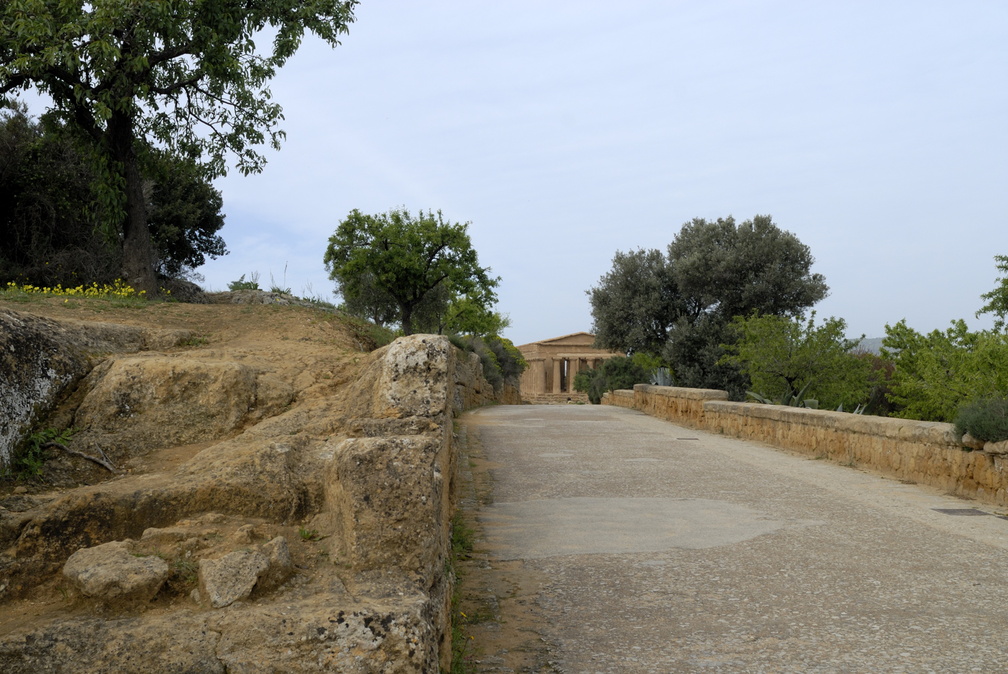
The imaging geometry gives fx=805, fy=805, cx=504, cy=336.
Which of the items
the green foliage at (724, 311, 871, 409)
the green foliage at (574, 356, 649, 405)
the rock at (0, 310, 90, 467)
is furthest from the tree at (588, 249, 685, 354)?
the rock at (0, 310, 90, 467)

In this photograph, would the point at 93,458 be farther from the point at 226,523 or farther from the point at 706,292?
the point at 706,292

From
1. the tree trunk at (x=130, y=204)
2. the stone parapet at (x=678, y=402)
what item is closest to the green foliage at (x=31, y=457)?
the tree trunk at (x=130, y=204)

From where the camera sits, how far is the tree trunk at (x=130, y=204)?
1507 cm

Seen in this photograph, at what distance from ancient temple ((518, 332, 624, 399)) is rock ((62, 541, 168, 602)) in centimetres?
5436

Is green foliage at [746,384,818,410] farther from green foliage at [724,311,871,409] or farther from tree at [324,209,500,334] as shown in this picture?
tree at [324,209,500,334]

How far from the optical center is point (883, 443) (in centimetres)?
916

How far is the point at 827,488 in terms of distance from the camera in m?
8.14

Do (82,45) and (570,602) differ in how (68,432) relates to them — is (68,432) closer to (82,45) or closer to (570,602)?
(570,602)

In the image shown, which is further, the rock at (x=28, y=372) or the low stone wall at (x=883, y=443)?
the low stone wall at (x=883, y=443)

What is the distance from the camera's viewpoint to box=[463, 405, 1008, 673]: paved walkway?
149 inches

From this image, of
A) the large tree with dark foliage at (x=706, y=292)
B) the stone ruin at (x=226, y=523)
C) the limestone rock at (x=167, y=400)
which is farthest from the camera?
the large tree with dark foliage at (x=706, y=292)

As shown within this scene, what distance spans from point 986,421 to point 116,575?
24.2 feet

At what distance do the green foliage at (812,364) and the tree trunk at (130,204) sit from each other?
1247 cm

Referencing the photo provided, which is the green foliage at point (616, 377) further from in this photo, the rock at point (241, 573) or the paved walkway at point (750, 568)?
the rock at point (241, 573)
